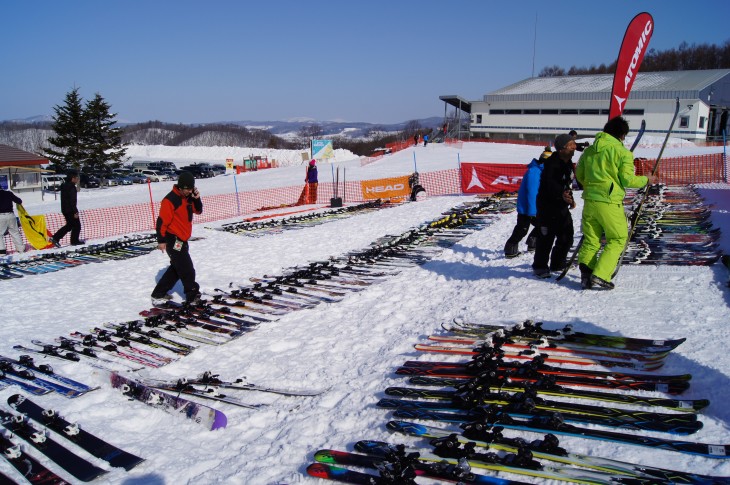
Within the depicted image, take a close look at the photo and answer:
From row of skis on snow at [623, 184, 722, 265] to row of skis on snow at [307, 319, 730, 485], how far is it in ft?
9.52

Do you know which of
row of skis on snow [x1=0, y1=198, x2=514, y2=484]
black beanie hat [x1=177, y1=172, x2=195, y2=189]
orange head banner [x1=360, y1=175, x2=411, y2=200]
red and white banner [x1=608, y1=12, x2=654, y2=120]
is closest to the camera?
row of skis on snow [x1=0, y1=198, x2=514, y2=484]

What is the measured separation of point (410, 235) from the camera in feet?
35.2

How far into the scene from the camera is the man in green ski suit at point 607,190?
5.17 m

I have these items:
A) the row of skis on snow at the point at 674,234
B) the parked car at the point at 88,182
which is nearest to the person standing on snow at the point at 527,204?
the row of skis on snow at the point at 674,234

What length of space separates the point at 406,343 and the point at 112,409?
2.66 meters

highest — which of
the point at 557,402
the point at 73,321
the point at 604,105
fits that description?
the point at 604,105

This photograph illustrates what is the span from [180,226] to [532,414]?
4.94 metres

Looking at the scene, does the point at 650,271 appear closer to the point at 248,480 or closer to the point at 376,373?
the point at 376,373

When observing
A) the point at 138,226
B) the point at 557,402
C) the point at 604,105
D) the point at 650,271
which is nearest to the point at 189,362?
the point at 557,402

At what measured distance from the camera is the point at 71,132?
48500 millimetres

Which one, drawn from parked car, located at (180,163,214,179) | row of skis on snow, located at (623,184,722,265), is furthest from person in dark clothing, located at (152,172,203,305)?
parked car, located at (180,163,214,179)

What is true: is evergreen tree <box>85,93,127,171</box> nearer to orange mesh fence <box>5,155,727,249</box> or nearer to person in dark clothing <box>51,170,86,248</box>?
orange mesh fence <box>5,155,727,249</box>

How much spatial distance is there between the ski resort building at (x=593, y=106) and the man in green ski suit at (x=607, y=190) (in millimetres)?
46480

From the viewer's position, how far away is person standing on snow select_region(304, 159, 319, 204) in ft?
59.7
